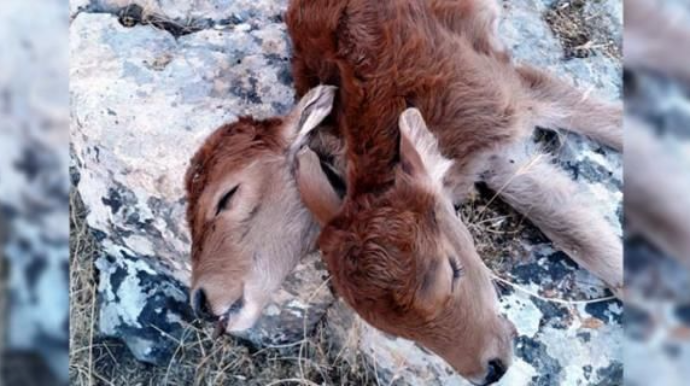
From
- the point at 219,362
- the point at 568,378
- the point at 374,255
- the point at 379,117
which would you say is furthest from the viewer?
the point at 219,362

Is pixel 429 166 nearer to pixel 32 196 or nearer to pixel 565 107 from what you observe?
pixel 565 107

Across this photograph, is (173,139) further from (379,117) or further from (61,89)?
(379,117)

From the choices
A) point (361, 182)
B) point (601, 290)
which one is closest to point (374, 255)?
point (361, 182)

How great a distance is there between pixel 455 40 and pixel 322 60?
0.20 metres

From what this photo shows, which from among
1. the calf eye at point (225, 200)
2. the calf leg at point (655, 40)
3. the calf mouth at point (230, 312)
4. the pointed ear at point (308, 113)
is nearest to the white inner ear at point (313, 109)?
the pointed ear at point (308, 113)

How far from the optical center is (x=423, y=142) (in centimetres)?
146

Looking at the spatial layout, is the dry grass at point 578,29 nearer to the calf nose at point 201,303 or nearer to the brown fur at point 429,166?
the brown fur at point 429,166

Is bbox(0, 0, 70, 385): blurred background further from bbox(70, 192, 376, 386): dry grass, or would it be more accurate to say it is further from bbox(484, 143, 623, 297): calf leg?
bbox(484, 143, 623, 297): calf leg

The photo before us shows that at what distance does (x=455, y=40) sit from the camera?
5.04ft

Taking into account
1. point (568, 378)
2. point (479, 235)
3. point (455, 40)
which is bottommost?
point (568, 378)

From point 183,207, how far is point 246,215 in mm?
194

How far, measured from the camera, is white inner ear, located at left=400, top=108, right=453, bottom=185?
1437 millimetres

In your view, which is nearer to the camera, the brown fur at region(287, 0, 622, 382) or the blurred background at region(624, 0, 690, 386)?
the blurred background at region(624, 0, 690, 386)

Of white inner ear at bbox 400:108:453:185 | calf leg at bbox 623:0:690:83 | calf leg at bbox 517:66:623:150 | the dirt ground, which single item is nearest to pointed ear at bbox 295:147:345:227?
white inner ear at bbox 400:108:453:185
